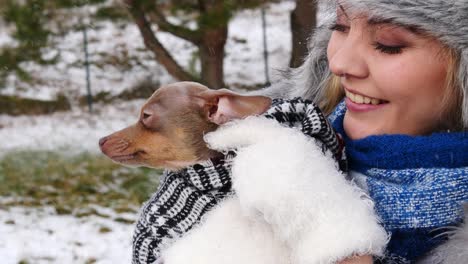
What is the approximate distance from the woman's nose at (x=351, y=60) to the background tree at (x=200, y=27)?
365 cm

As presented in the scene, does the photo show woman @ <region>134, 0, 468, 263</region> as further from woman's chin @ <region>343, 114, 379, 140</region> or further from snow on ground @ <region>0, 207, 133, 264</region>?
snow on ground @ <region>0, 207, 133, 264</region>

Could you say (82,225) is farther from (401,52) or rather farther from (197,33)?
(401,52)

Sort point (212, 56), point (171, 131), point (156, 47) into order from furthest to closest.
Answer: point (156, 47) < point (212, 56) < point (171, 131)

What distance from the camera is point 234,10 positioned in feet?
18.0

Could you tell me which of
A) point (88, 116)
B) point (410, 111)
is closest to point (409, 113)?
point (410, 111)

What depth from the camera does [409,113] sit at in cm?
172

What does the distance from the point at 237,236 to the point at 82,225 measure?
15.4 feet

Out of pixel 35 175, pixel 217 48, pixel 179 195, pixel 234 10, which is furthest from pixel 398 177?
pixel 35 175

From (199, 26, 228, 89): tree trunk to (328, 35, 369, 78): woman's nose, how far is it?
4008 mm

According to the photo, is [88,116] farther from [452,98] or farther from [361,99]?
[452,98]

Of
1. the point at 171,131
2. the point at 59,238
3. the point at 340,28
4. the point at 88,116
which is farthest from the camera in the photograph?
the point at 88,116

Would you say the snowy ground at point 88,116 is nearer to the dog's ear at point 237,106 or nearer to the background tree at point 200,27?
the background tree at point 200,27

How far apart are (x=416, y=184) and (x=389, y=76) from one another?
0.86 ft

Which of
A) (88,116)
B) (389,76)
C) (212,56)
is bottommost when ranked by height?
(88,116)
